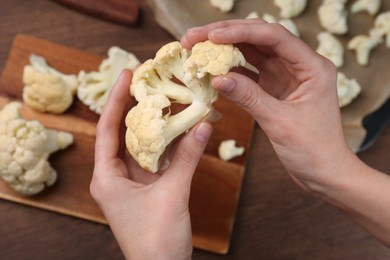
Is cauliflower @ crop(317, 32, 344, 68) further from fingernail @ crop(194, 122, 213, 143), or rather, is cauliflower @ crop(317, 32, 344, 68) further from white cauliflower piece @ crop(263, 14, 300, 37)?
fingernail @ crop(194, 122, 213, 143)

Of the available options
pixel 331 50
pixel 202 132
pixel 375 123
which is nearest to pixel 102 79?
pixel 202 132

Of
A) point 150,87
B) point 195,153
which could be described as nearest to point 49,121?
point 150,87

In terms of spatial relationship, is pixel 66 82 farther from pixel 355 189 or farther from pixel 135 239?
pixel 355 189

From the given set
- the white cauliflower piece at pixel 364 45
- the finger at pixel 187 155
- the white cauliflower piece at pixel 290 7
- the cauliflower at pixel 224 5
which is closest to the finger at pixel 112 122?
the finger at pixel 187 155

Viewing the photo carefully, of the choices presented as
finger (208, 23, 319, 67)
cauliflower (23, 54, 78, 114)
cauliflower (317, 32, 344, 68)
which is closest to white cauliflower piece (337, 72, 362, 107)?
cauliflower (317, 32, 344, 68)

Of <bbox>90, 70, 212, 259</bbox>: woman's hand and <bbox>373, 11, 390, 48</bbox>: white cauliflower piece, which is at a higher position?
<bbox>373, 11, 390, 48</bbox>: white cauliflower piece

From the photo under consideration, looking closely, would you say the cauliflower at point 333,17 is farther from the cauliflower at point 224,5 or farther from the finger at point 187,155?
the finger at point 187,155
